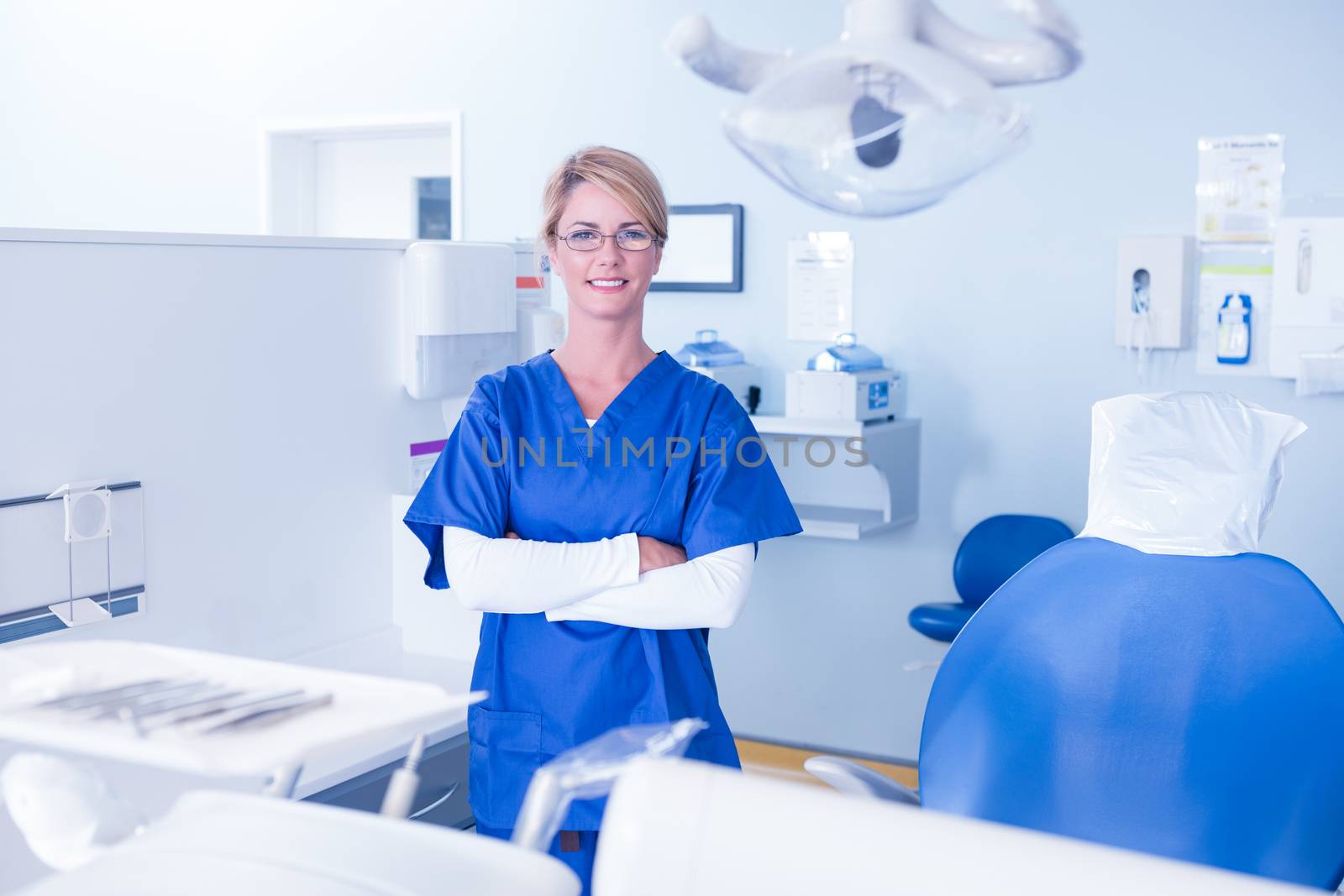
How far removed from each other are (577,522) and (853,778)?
0.47 meters

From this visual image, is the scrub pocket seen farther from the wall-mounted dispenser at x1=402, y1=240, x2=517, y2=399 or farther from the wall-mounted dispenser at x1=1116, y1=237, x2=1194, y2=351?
the wall-mounted dispenser at x1=1116, y1=237, x2=1194, y2=351

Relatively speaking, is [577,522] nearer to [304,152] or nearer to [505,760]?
[505,760]

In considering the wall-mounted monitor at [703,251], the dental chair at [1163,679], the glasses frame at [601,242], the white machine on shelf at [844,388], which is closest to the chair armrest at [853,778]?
the dental chair at [1163,679]

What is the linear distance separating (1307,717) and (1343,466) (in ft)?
5.87

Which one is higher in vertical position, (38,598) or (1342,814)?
(38,598)

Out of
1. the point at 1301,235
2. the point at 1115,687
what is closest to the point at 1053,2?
the point at 1115,687

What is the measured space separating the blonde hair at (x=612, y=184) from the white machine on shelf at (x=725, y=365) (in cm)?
178

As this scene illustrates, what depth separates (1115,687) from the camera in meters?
1.65

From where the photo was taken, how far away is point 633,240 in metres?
1.65

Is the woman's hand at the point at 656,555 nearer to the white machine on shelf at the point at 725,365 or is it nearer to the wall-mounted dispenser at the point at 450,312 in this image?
the wall-mounted dispenser at the point at 450,312

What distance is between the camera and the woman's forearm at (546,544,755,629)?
63.1 inches

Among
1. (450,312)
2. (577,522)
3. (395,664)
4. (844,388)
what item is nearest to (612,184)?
(577,522)

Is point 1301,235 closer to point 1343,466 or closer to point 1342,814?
point 1343,466

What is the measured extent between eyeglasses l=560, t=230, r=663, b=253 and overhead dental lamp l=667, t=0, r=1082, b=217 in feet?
2.03
